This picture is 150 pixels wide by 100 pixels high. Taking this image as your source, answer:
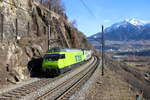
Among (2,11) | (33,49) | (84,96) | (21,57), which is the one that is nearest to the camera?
(84,96)

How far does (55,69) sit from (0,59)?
21.8 ft

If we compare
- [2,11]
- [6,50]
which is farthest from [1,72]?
[2,11]

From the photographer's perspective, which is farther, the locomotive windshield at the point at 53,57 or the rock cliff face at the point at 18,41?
the locomotive windshield at the point at 53,57

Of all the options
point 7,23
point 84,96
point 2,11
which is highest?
point 2,11

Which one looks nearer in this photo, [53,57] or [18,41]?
[53,57]

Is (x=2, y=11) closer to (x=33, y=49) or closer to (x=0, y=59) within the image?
(x=33, y=49)

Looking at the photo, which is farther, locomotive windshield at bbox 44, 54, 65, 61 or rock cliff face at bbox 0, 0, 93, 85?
locomotive windshield at bbox 44, 54, 65, 61

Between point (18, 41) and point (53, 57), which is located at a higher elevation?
point (18, 41)

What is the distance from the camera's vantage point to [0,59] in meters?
17.5

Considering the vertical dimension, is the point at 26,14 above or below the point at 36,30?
above

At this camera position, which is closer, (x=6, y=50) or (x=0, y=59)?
(x=0, y=59)

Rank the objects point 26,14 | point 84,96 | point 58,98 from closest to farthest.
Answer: point 58,98 < point 84,96 < point 26,14

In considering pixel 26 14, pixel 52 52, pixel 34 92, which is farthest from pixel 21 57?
pixel 26 14

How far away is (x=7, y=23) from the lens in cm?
2364
